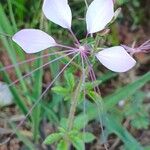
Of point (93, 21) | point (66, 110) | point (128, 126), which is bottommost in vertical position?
point (128, 126)

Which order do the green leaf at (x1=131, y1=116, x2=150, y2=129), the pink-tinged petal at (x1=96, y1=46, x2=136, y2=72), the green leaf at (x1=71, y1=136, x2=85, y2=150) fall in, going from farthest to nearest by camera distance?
the green leaf at (x1=131, y1=116, x2=150, y2=129) → the green leaf at (x1=71, y1=136, x2=85, y2=150) → the pink-tinged petal at (x1=96, y1=46, x2=136, y2=72)

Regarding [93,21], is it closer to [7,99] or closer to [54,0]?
[54,0]

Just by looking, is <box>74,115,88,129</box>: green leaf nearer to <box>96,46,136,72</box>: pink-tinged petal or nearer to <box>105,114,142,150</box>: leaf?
<box>105,114,142,150</box>: leaf

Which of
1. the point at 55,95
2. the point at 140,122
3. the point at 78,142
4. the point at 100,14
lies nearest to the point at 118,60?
the point at 100,14

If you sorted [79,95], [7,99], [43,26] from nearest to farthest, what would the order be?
1. [79,95]
2. [43,26]
3. [7,99]

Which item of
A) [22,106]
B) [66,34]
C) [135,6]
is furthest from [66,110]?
[135,6]

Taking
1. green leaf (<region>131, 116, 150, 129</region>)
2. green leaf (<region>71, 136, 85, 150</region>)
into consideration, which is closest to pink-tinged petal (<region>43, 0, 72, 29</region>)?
green leaf (<region>71, 136, 85, 150</region>)

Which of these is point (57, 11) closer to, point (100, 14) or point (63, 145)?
point (100, 14)
